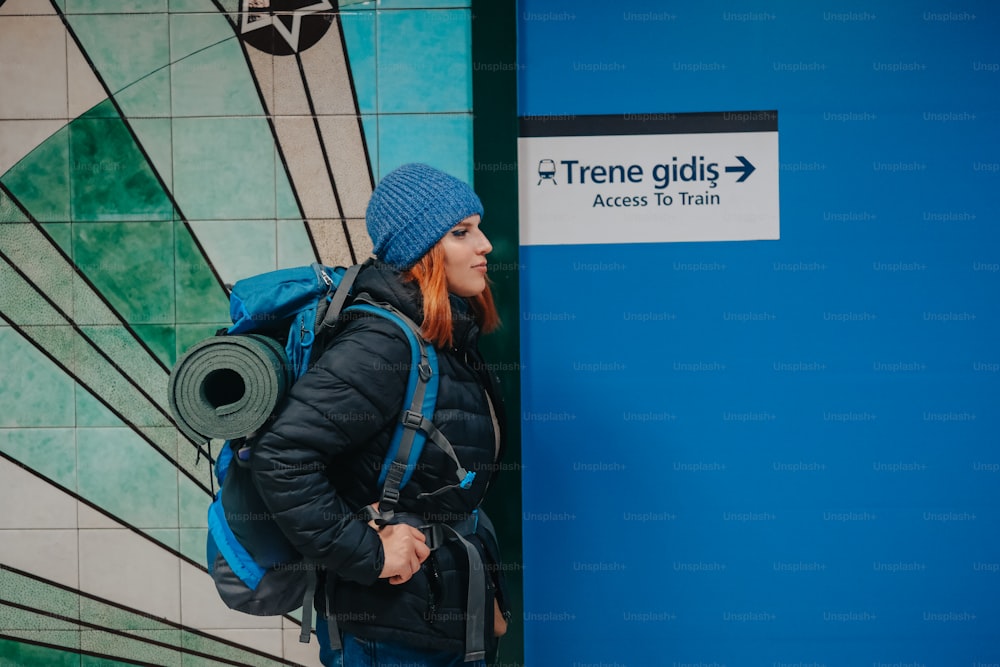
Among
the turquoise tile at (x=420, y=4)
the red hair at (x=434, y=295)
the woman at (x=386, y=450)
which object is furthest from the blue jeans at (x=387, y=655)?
the turquoise tile at (x=420, y=4)

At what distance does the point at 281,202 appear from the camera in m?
2.82

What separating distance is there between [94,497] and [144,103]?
129cm

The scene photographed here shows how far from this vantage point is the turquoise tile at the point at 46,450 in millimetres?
2879

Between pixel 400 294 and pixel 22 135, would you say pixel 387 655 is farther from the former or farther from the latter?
pixel 22 135

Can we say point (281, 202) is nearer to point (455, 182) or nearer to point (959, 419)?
point (455, 182)

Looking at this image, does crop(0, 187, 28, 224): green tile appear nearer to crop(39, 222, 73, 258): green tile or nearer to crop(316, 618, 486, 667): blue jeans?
crop(39, 222, 73, 258): green tile

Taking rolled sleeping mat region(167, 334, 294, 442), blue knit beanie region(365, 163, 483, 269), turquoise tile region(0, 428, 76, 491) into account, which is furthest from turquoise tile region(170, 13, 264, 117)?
rolled sleeping mat region(167, 334, 294, 442)

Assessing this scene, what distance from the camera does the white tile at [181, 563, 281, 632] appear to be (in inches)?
113

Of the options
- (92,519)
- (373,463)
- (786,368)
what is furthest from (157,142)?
(786,368)

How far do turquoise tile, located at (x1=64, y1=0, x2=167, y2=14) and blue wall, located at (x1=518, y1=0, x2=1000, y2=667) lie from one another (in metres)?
1.19

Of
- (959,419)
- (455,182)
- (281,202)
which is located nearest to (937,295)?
(959,419)

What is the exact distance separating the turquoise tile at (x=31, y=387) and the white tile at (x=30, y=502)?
17cm

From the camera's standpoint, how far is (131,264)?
2.84 meters

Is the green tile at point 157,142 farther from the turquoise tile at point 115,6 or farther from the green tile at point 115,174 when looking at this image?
the turquoise tile at point 115,6
